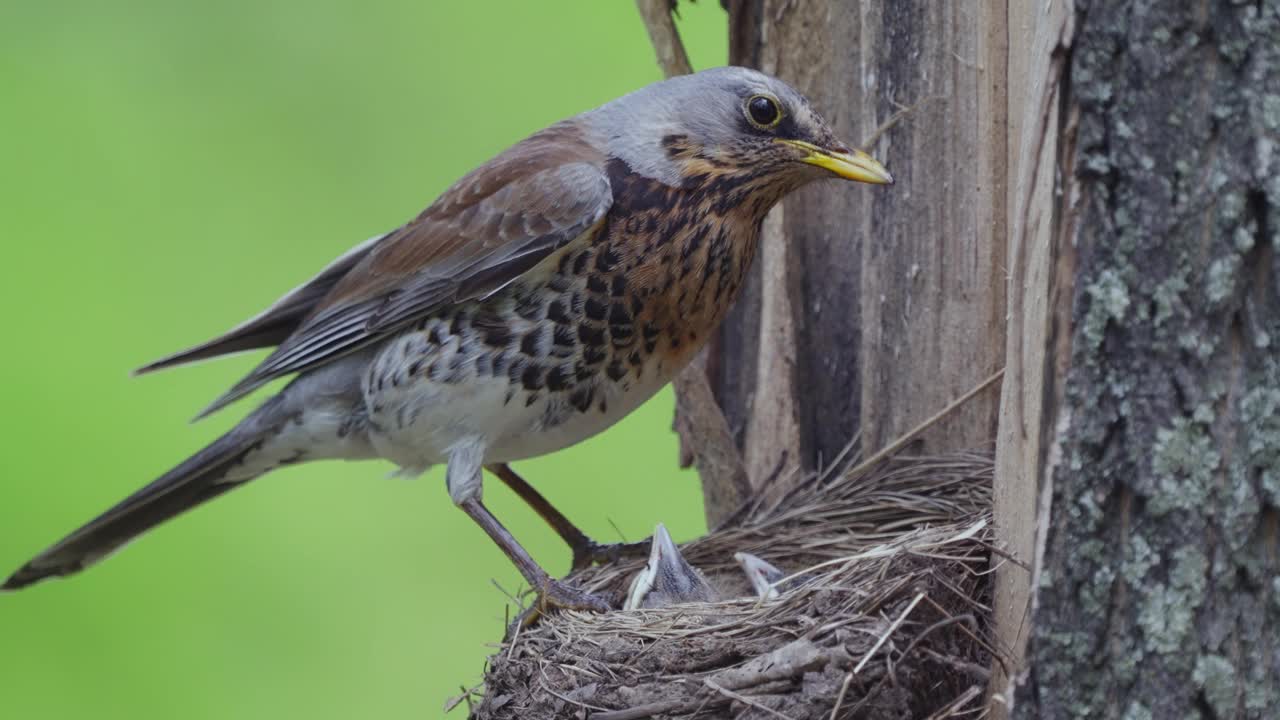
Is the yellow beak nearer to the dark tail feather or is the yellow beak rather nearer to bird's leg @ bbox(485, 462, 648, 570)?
bird's leg @ bbox(485, 462, 648, 570)

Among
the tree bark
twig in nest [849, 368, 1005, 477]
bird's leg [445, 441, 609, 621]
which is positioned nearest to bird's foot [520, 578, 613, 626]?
bird's leg [445, 441, 609, 621]

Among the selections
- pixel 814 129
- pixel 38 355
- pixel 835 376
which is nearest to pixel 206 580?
pixel 38 355

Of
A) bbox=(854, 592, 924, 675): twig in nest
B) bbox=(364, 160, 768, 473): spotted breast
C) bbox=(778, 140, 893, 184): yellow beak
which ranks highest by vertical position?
bbox=(778, 140, 893, 184): yellow beak

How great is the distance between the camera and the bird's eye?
451 centimetres

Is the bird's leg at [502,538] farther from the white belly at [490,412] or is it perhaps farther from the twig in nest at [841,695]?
the twig in nest at [841,695]

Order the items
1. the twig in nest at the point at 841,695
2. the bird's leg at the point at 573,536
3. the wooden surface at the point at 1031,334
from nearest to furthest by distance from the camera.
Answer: the wooden surface at the point at 1031,334 < the twig in nest at the point at 841,695 < the bird's leg at the point at 573,536

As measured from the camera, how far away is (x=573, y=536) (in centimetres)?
537

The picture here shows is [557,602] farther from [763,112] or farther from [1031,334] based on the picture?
[1031,334]

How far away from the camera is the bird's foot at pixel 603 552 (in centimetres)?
516

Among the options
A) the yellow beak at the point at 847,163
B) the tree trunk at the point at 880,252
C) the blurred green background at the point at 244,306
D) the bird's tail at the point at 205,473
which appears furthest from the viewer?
the blurred green background at the point at 244,306

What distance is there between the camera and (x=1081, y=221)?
2916 millimetres

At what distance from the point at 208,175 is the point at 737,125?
13.0ft

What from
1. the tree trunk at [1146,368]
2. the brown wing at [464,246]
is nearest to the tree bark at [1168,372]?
the tree trunk at [1146,368]

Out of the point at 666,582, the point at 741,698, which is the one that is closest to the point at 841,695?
the point at 741,698
